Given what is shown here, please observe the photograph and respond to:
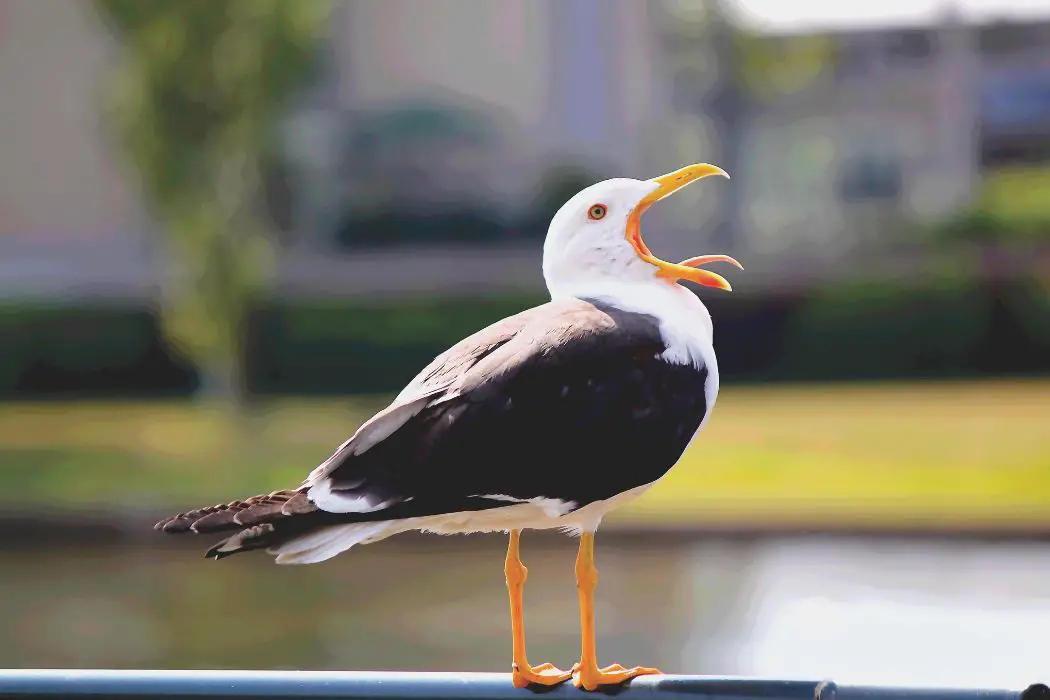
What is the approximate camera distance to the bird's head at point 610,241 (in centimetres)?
258

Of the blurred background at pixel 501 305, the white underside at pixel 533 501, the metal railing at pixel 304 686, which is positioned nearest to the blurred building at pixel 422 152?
the blurred background at pixel 501 305

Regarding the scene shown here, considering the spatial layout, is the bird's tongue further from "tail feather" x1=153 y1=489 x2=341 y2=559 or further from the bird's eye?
"tail feather" x1=153 y1=489 x2=341 y2=559

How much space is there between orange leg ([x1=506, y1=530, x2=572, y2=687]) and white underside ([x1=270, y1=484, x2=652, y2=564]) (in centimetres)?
14

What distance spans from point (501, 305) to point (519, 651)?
16.0 meters

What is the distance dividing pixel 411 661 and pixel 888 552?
3597mm

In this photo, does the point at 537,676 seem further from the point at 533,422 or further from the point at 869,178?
the point at 869,178

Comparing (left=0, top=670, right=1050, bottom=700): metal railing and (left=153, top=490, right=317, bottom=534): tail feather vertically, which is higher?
(left=153, top=490, right=317, bottom=534): tail feather

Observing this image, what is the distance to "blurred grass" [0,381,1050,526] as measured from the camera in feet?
34.9

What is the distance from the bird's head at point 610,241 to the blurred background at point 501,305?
258cm

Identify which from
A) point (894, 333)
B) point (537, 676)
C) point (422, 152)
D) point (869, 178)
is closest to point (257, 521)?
point (537, 676)

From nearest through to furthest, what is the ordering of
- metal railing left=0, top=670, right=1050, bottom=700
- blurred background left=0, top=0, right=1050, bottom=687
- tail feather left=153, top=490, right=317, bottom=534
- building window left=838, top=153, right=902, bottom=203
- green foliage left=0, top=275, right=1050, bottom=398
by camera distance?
tail feather left=153, top=490, right=317, bottom=534 → metal railing left=0, top=670, right=1050, bottom=700 → blurred background left=0, top=0, right=1050, bottom=687 → green foliage left=0, top=275, right=1050, bottom=398 → building window left=838, top=153, right=902, bottom=203

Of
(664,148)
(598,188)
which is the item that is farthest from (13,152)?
(598,188)

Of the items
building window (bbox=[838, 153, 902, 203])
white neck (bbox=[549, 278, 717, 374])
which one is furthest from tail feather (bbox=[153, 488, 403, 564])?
building window (bbox=[838, 153, 902, 203])

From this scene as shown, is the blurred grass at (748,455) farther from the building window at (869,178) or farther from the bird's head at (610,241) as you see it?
the building window at (869,178)
